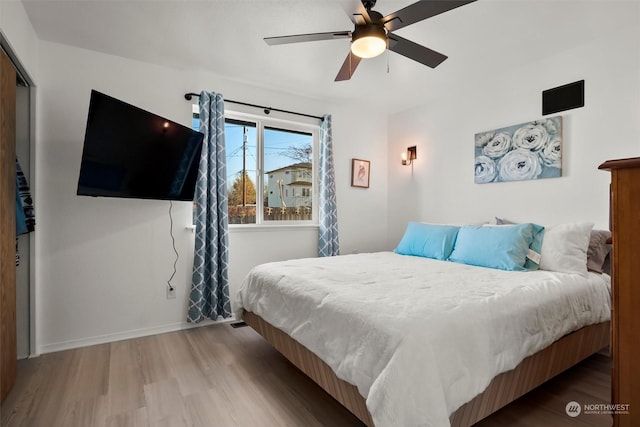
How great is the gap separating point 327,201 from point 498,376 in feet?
8.72

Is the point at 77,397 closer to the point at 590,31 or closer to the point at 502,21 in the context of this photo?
the point at 502,21

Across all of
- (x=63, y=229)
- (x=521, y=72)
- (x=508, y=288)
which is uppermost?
(x=521, y=72)

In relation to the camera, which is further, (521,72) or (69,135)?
(521,72)

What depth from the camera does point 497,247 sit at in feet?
8.24

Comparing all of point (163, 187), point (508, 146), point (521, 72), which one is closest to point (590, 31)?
point (521, 72)

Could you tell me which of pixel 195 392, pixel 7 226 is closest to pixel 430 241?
pixel 195 392

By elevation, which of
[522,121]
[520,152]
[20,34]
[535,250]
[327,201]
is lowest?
[535,250]

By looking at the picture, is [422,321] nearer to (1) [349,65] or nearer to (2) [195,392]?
(2) [195,392]

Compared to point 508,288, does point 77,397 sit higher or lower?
lower

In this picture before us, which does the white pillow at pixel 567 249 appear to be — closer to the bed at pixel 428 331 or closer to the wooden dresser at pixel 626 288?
the bed at pixel 428 331

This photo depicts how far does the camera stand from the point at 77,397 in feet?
6.27

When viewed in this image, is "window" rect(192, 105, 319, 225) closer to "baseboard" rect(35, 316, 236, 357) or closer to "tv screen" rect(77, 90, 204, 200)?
"tv screen" rect(77, 90, 204, 200)

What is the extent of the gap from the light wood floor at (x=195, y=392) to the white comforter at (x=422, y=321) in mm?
384

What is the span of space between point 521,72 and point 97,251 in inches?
166
